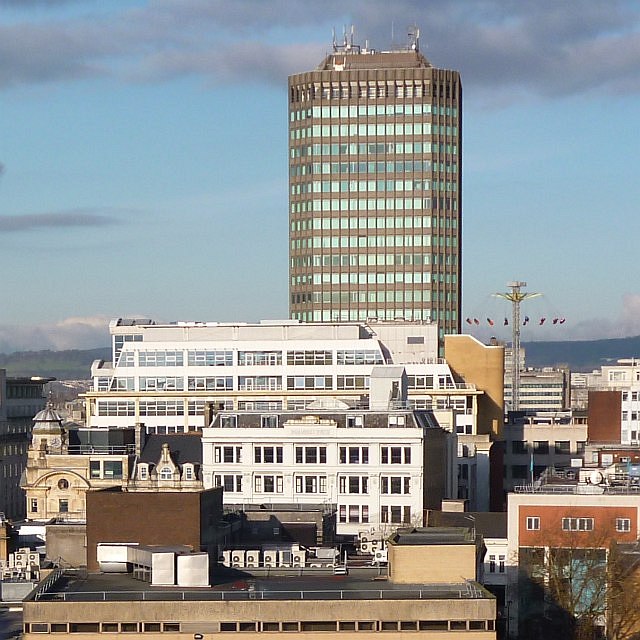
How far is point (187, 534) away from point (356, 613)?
25.4 metres

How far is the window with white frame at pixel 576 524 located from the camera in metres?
155

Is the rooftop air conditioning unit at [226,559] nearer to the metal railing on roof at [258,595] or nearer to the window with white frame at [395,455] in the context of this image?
the metal railing on roof at [258,595]

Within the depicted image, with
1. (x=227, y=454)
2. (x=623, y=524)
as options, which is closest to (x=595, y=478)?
(x=623, y=524)

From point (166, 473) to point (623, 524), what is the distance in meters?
55.1

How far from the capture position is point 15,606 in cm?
15338

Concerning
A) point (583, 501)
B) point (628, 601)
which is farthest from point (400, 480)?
point (628, 601)

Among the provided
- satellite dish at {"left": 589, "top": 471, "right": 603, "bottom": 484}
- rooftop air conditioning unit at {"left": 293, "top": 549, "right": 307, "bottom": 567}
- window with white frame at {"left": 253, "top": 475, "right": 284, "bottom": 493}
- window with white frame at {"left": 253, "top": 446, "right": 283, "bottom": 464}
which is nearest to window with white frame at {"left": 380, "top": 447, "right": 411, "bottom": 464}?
window with white frame at {"left": 253, "top": 446, "right": 283, "bottom": 464}

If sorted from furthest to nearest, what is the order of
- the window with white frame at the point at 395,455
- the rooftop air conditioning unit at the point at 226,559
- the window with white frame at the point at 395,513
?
the window with white frame at the point at 395,455 < the window with white frame at the point at 395,513 < the rooftop air conditioning unit at the point at 226,559

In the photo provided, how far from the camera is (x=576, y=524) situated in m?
155

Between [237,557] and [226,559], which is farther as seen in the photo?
[226,559]

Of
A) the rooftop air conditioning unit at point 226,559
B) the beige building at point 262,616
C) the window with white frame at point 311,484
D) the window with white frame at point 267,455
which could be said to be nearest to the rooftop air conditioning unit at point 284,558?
the rooftop air conditioning unit at point 226,559

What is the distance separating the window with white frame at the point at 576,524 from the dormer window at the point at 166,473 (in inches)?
2051

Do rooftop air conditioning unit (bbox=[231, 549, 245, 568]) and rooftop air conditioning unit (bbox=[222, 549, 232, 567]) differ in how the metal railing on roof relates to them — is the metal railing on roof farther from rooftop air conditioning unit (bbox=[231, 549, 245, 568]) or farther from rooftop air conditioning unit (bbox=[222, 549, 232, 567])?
rooftop air conditioning unit (bbox=[231, 549, 245, 568])

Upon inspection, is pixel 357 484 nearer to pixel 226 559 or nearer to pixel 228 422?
pixel 228 422
